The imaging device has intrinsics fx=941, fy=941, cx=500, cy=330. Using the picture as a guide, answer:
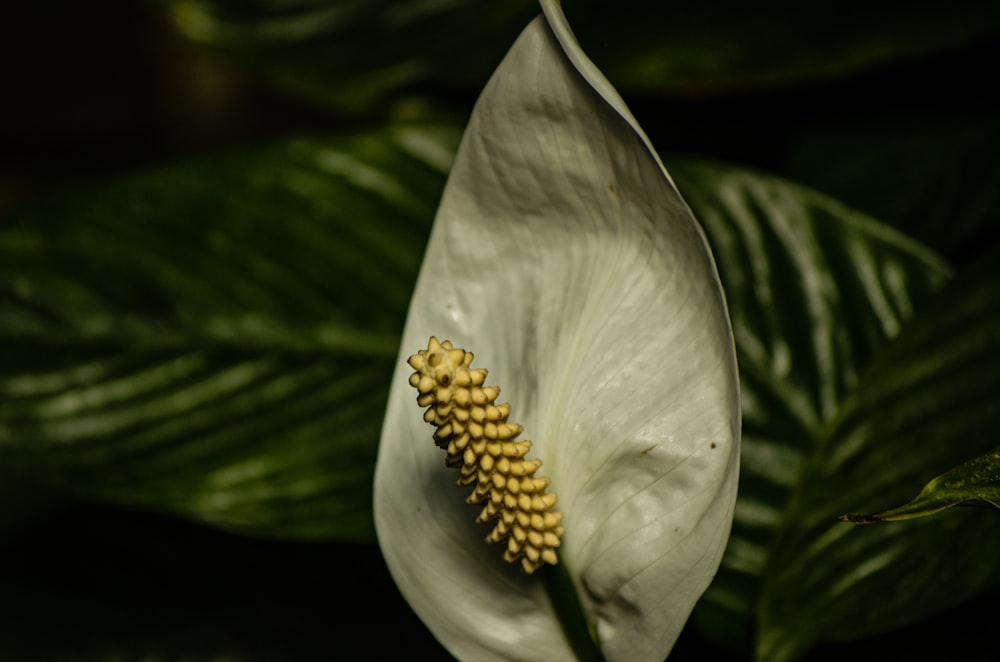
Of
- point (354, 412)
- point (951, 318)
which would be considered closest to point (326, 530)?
point (354, 412)

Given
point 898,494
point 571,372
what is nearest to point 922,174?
point 898,494

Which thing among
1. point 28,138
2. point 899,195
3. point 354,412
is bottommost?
point 28,138

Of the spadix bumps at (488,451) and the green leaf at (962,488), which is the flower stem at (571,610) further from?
the green leaf at (962,488)

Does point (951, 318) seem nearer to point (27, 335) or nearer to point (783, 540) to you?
point (783, 540)

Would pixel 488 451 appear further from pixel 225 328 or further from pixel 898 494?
pixel 225 328

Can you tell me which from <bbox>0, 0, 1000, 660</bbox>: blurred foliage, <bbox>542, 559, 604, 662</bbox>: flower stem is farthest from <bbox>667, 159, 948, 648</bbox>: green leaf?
<bbox>542, 559, 604, 662</bbox>: flower stem

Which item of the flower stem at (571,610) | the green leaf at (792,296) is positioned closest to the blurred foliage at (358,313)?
the green leaf at (792,296)
